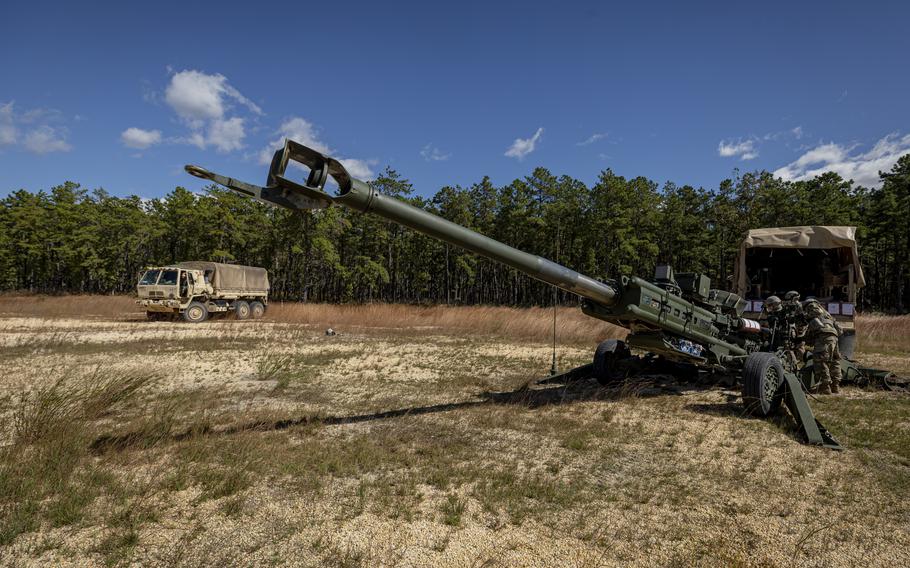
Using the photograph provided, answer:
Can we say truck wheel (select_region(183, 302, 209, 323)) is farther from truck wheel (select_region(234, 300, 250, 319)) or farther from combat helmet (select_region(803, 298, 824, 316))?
combat helmet (select_region(803, 298, 824, 316))

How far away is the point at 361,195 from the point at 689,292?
17.1 ft

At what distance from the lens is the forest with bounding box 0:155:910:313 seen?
37.5 metres

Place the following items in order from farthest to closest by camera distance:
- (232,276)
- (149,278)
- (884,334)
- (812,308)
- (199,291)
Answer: (232,276) < (199,291) < (149,278) < (884,334) < (812,308)

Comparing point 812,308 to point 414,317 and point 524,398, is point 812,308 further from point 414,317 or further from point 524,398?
point 414,317

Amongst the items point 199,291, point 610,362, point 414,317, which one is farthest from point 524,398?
point 199,291

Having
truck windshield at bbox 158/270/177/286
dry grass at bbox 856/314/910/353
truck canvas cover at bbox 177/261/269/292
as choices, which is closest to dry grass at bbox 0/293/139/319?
truck windshield at bbox 158/270/177/286

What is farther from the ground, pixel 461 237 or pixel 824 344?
pixel 461 237

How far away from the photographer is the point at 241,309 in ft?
77.7

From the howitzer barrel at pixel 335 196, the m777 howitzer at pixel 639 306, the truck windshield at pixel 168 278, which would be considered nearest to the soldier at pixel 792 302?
the m777 howitzer at pixel 639 306

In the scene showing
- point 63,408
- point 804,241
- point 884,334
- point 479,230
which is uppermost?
point 479,230

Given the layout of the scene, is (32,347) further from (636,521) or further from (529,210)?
(529,210)

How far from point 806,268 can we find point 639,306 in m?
9.32

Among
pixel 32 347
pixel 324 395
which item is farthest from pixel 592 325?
pixel 32 347

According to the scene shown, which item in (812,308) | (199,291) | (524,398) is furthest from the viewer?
(199,291)
